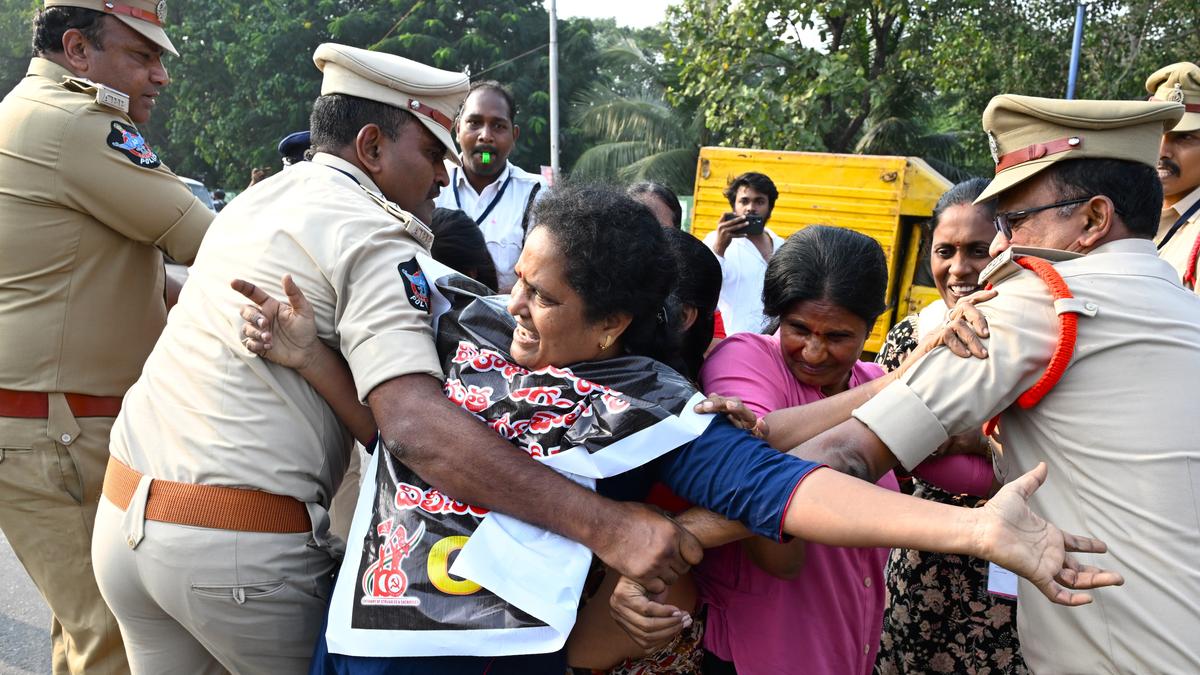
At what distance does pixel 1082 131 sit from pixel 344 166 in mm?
1644

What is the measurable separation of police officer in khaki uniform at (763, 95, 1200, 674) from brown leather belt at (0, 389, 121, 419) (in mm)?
2183

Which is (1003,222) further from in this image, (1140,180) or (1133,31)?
(1133,31)

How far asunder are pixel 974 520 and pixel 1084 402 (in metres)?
0.43

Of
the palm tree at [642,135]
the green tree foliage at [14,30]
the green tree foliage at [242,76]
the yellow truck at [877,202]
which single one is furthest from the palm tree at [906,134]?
the green tree foliage at [14,30]

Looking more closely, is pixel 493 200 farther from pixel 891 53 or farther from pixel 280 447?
pixel 891 53

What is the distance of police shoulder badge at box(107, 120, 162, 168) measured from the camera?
2689 millimetres

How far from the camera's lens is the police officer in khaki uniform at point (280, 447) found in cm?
178

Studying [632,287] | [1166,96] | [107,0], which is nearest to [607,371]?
[632,287]

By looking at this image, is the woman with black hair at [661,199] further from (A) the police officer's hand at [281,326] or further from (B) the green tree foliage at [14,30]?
(B) the green tree foliage at [14,30]

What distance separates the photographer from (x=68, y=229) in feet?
8.80

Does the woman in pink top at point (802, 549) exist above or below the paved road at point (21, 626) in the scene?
above

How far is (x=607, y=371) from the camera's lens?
6.06 ft

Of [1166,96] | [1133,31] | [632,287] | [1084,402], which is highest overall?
[1133,31]

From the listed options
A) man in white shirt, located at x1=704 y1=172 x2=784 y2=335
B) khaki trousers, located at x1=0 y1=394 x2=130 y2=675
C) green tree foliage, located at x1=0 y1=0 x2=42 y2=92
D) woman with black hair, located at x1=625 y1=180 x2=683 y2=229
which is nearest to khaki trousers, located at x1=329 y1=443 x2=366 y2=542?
khaki trousers, located at x1=0 y1=394 x2=130 y2=675
